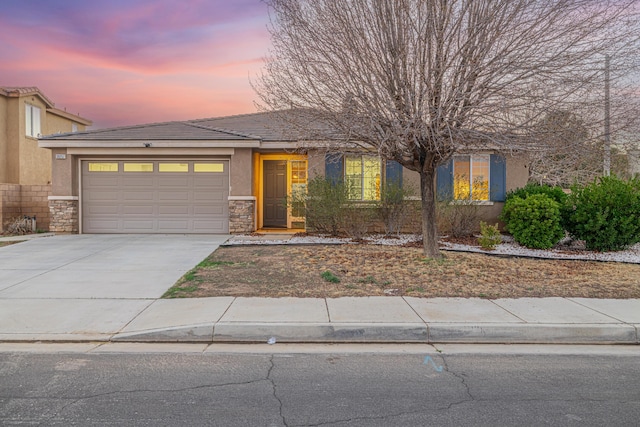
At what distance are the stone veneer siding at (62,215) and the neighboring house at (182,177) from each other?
34mm

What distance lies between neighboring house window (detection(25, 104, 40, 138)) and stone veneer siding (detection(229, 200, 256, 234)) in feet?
45.7

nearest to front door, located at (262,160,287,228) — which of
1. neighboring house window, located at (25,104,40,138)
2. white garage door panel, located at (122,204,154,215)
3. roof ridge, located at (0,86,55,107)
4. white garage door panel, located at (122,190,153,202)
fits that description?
white garage door panel, located at (122,204,154,215)

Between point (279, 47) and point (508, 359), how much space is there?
7413mm

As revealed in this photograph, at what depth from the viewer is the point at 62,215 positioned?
15305 millimetres

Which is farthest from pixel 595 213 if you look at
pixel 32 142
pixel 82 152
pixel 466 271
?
pixel 32 142

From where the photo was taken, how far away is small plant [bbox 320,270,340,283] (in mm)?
8344

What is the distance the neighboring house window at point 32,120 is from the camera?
2222 centimetres

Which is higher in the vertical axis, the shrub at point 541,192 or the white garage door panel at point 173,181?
the white garage door panel at point 173,181

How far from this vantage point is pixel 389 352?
5312 millimetres

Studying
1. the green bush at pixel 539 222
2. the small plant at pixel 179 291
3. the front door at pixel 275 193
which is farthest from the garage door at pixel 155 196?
the green bush at pixel 539 222

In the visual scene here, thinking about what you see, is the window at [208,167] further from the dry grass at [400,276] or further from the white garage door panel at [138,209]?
the dry grass at [400,276]

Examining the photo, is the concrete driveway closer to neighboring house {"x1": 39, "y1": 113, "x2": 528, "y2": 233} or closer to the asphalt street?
the asphalt street

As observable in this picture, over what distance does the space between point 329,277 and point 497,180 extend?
370 inches

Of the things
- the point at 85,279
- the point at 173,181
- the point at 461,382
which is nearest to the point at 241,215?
the point at 173,181
